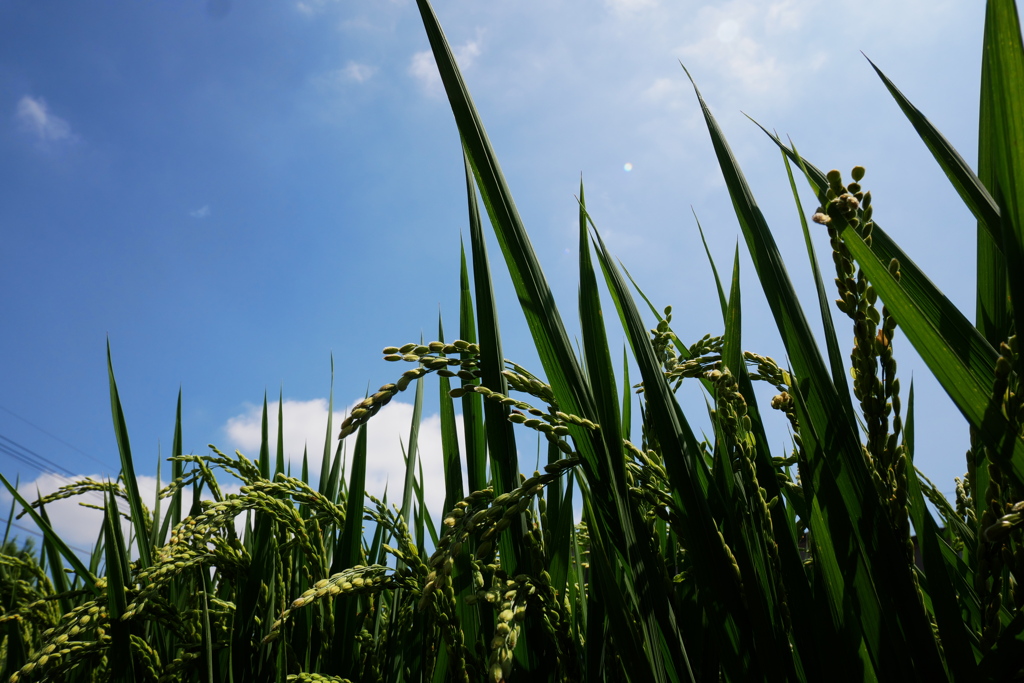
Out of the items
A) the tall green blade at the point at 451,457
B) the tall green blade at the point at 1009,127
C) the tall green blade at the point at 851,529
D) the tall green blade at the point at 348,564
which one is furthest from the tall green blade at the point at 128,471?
the tall green blade at the point at 1009,127

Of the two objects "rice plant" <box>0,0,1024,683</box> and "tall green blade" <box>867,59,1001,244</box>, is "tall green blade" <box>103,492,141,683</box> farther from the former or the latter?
"tall green blade" <box>867,59,1001,244</box>

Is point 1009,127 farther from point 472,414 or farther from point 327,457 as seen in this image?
point 327,457

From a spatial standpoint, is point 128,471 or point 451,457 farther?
point 128,471

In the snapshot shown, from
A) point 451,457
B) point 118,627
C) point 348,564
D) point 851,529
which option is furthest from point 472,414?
point 118,627

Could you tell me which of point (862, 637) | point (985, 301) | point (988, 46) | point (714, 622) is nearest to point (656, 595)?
point (714, 622)

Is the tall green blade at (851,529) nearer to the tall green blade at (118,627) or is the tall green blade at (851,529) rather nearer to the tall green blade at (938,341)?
the tall green blade at (938,341)

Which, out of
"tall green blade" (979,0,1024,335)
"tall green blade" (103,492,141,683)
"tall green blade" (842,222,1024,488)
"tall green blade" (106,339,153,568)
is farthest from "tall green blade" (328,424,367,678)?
"tall green blade" (979,0,1024,335)

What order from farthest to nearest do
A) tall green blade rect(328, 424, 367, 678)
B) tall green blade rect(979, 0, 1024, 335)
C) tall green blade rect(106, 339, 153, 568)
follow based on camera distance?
tall green blade rect(106, 339, 153, 568) → tall green blade rect(328, 424, 367, 678) → tall green blade rect(979, 0, 1024, 335)

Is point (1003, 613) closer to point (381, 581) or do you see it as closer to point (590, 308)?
point (590, 308)

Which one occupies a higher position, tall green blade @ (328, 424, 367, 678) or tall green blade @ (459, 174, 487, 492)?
tall green blade @ (459, 174, 487, 492)

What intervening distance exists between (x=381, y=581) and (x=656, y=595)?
0.45m

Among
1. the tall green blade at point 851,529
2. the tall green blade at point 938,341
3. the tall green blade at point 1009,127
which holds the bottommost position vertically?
the tall green blade at point 851,529

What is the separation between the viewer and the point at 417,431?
69.7 inches

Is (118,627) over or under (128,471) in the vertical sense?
under
